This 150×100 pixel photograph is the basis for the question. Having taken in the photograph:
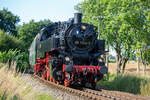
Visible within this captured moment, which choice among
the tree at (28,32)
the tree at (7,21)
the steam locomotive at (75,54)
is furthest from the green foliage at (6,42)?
the tree at (7,21)

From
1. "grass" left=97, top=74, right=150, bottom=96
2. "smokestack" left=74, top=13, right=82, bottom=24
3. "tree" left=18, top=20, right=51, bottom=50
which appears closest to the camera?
"grass" left=97, top=74, right=150, bottom=96

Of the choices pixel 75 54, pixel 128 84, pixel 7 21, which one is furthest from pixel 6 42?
pixel 7 21

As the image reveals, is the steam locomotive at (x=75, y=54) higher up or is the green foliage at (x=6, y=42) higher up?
the green foliage at (x=6, y=42)

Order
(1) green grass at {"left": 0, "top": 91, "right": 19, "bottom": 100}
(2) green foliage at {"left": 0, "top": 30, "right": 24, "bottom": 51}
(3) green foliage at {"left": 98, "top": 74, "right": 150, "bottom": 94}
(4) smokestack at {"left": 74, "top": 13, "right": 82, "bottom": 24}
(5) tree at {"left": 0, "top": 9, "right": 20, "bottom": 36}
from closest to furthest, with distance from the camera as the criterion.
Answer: (1) green grass at {"left": 0, "top": 91, "right": 19, "bottom": 100}
(3) green foliage at {"left": 98, "top": 74, "right": 150, "bottom": 94}
(4) smokestack at {"left": 74, "top": 13, "right": 82, "bottom": 24}
(2) green foliage at {"left": 0, "top": 30, "right": 24, "bottom": 51}
(5) tree at {"left": 0, "top": 9, "right": 20, "bottom": 36}

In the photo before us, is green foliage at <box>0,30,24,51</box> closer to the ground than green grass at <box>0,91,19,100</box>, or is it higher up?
higher up

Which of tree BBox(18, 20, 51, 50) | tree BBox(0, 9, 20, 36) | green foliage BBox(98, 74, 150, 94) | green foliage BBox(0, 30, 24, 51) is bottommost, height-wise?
green foliage BBox(98, 74, 150, 94)

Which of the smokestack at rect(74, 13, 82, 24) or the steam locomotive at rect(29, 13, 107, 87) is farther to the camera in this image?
the smokestack at rect(74, 13, 82, 24)

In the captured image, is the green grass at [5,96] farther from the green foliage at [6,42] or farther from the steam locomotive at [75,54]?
the green foliage at [6,42]

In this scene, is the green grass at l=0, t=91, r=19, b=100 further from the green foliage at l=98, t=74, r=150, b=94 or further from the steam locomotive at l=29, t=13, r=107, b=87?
the green foliage at l=98, t=74, r=150, b=94

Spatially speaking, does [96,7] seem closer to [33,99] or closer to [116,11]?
[116,11]

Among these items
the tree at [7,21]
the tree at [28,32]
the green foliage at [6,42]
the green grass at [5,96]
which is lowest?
the green grass at [5,96]

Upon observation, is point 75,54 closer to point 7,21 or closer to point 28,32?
point 28,32

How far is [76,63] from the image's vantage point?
10.8 metres

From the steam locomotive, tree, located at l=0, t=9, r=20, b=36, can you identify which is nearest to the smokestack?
the steam locomotive
